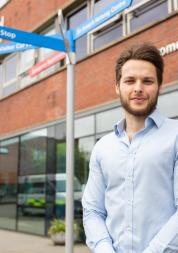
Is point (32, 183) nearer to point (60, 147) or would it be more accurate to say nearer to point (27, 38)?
point (60, 147)

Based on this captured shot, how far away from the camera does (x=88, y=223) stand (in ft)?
6.38

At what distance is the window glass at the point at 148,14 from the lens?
8748mm

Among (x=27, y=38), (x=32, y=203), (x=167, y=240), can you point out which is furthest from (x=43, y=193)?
(x=167, y=240)

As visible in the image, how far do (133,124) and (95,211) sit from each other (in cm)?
47

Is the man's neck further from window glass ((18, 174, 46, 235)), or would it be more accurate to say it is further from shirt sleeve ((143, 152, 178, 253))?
window glass ((18, 174, 46, 235))

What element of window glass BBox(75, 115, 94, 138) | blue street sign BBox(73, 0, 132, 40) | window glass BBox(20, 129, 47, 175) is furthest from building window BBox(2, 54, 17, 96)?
blue street sign BBox(73, 0, 132, 40)

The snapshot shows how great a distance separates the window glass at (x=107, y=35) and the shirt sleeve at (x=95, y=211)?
8207 mm

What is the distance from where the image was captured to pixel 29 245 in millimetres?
10406

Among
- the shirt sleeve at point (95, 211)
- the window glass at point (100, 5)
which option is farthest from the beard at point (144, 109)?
the window glass at point (100, 5)

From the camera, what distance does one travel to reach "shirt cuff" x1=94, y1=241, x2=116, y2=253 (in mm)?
1754

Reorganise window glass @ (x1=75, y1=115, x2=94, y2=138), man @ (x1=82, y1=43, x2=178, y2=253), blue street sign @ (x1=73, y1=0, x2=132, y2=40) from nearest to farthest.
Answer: man @ (x1=82, y1=43, x2=178, y2=253) < blue street sign @ (x1=73, y1=0, x2=132, y2=40) < window glass @ (x1=75, y1=115, x2=94, y2=138)

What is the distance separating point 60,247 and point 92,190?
8500 mm

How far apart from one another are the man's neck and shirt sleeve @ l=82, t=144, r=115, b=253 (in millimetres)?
236

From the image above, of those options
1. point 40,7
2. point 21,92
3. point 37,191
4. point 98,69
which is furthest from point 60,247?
point 40,7
